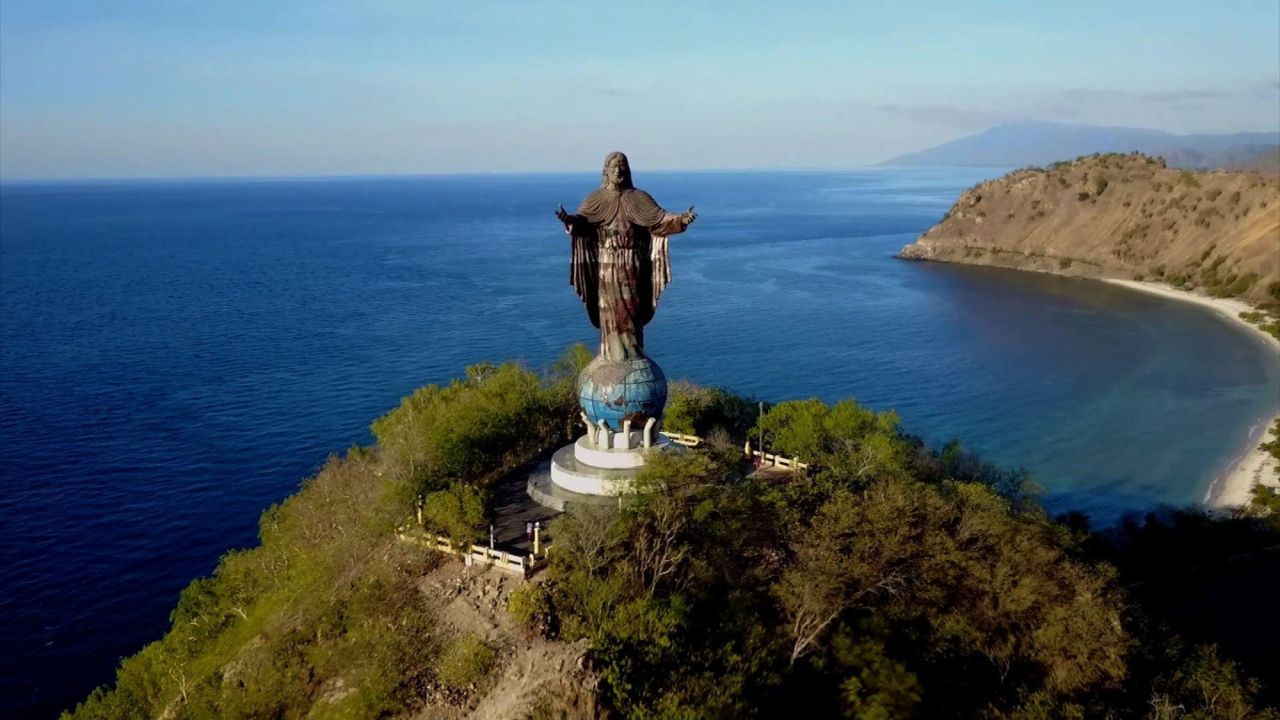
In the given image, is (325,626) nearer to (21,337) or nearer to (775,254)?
(21,337)

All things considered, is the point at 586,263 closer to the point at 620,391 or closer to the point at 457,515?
the point at 620,391

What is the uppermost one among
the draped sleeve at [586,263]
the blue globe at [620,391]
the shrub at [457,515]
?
the draped sleeve at [586,263]

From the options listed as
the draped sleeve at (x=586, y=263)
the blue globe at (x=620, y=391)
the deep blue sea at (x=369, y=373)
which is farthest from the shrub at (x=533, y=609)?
the deep blue sea at (x=369, y=373)

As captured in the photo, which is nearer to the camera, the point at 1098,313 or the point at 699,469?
the point at 699,469

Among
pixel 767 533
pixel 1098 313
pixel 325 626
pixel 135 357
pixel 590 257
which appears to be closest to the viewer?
pixel 325 626

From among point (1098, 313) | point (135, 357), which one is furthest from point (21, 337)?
point (1098, 313)

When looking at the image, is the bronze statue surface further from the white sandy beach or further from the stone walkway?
the white sandy beach

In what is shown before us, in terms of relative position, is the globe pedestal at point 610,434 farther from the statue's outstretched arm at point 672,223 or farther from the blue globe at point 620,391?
the statue's outstretched arm at point 672,223
